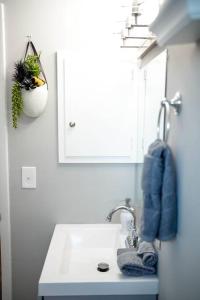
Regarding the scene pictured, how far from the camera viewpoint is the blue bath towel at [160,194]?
2.91ft

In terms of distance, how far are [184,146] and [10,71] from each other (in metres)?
1.16

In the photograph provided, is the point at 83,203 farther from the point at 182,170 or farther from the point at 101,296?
the point at 182,170

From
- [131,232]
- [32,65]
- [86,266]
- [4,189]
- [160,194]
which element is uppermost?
[32,65]

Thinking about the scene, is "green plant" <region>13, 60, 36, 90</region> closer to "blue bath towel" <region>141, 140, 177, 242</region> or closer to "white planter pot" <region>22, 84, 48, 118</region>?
"white planter pot" <region>22, 84, 48, 118</region>

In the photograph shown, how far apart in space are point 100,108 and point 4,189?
74 cm

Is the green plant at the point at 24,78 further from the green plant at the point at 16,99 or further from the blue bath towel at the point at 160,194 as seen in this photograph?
the blue bath towel at the point at 160,194

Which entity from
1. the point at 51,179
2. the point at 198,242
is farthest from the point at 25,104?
the point at 198,242

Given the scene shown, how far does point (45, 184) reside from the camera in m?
1.73

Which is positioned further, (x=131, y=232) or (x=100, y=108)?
(x=100, y=108)

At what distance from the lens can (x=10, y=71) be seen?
5.37 feet

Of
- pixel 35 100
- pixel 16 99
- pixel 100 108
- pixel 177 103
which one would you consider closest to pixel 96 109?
pixel 100 108

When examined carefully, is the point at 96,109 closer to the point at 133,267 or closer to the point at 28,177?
the point at 28,177

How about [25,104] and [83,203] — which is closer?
[25,104]

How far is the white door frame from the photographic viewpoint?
162 cm
